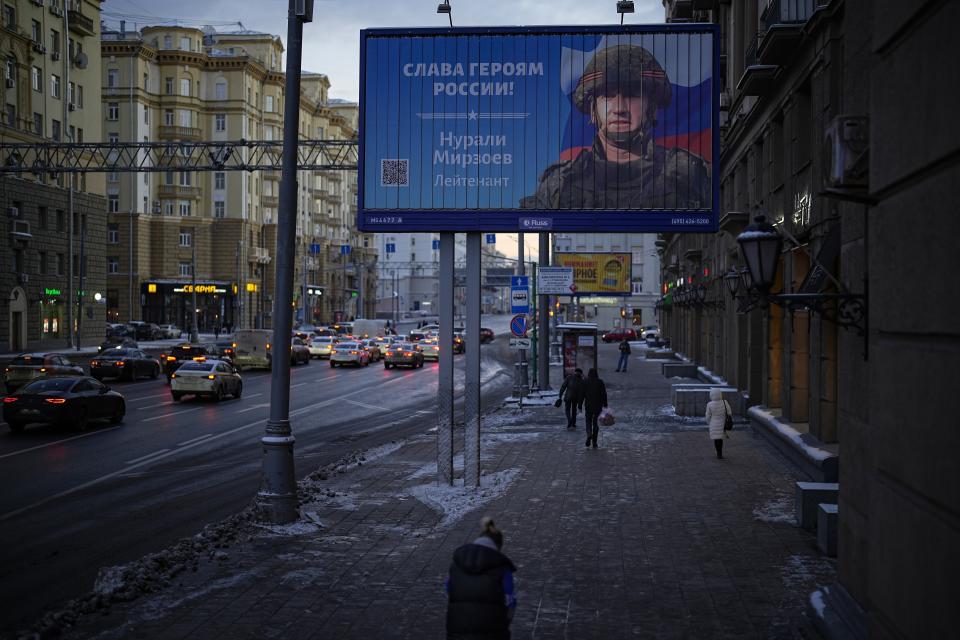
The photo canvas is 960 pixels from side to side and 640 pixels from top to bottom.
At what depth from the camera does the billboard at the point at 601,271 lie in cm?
5450

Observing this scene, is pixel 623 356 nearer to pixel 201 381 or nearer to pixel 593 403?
pixel 201 381

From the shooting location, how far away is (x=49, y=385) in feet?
75.8

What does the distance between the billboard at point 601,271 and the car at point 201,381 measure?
25.3 metres

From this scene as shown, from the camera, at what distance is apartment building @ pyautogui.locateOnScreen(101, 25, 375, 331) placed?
8712 cm

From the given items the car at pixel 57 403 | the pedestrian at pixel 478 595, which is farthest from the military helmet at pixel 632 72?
the car at pixel 57 403

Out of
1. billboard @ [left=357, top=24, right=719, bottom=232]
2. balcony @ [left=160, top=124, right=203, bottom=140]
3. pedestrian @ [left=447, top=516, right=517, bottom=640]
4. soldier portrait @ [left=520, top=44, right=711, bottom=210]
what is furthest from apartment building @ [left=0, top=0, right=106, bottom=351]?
pedestrian @ [left=447, top=516, right=517, bottom=640]

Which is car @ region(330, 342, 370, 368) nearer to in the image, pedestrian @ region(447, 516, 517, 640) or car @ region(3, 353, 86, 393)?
car @ region(3, 353, 86, 393)

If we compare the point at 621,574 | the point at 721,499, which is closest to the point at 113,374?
the point at 721,499

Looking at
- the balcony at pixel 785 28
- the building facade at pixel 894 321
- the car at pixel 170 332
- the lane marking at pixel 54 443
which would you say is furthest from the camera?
the car at pixel 170 332

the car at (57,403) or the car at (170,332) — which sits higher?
the car at (170,332)

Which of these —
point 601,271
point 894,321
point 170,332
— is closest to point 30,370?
point 894,321

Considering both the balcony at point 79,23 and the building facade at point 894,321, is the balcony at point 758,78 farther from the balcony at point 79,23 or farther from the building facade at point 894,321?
the balcony at point 79,23

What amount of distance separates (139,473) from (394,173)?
23.4ft

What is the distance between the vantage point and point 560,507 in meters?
14.0
